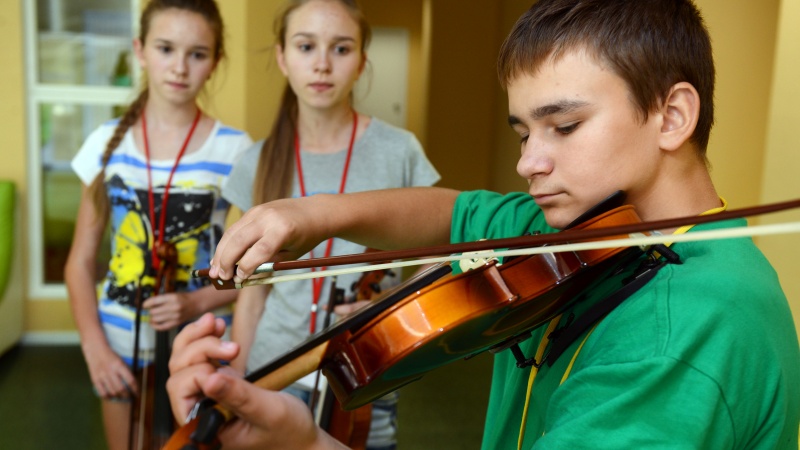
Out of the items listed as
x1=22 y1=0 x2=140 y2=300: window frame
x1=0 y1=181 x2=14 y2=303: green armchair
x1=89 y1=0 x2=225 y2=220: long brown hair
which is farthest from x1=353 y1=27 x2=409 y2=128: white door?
x1=89 y1=0 x2=225 y2=220: long brown hair

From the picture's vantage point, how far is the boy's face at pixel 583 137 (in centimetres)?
80

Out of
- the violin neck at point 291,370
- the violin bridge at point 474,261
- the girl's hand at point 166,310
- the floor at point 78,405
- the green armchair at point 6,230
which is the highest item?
the violin bridge at point 474,261

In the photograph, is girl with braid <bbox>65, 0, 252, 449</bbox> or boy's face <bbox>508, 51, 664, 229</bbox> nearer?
boy's face <bbox>508, 51, 664, 229</bbox>

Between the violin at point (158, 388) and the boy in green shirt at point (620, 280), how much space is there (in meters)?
0.91

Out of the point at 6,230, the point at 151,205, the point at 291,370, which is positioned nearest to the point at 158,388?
the point at 151,205

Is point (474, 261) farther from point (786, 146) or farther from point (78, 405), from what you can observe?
point (78, 405)

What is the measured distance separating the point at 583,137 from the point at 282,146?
108 centimetres

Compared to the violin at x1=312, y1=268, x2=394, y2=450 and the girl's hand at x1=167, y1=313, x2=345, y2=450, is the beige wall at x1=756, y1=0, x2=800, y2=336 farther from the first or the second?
the girl's hand at x1=167, y1=313, x2=345, y2=450

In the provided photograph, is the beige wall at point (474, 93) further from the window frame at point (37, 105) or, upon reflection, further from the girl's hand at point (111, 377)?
the girl's hand at point (111, 377)

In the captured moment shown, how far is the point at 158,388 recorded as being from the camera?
177 cm

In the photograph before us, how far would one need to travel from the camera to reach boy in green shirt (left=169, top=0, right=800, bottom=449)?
66cm

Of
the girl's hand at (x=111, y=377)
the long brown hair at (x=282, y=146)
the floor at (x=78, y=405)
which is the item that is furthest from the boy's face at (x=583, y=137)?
the floor at (x=78, y=405)

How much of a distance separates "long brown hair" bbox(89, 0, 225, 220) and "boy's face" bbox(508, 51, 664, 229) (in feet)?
4.55

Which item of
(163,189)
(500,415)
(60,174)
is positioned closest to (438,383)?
(163,189)
